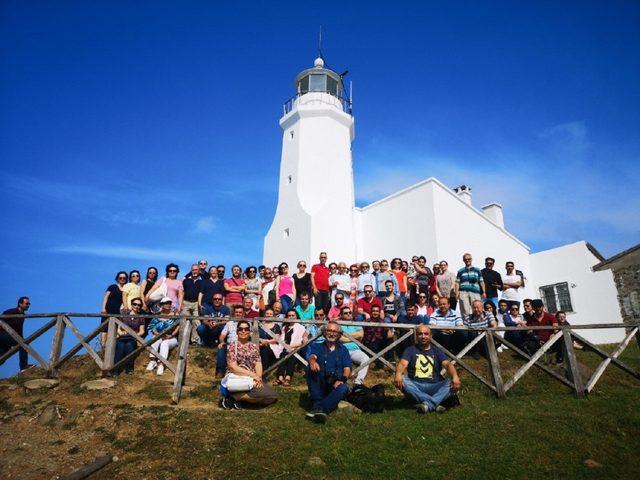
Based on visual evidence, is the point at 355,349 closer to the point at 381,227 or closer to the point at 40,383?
the point at 40,383

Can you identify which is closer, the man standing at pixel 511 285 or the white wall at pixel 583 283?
the man standing at pixel 511 285

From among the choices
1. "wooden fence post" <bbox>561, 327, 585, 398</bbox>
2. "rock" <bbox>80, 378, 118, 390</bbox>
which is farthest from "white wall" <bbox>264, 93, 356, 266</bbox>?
"wooden fence post" <bbox>561, 327, 585, 398</bbox>

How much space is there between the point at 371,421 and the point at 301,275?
565 cm

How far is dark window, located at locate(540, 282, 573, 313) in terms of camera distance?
18.4 m

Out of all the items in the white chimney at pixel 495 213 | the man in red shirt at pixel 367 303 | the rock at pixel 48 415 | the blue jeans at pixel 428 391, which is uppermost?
the white chimney at pixel 495 213

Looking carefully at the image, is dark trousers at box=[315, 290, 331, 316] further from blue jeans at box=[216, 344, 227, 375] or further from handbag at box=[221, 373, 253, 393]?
handbag at box=[221, 373, 253, 393]

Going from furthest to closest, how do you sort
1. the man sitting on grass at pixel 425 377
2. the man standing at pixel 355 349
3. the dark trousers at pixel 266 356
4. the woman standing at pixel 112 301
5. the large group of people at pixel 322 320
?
the woman standing at pixel 112 301 → the dark trousers at pixel 266 356 → the man standing at pixel 355 349 → the large group of people at pixel 322 320 → the man sitting on grass at pixel 425 377

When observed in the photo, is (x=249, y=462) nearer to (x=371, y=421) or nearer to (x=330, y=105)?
(x=371, y=421)

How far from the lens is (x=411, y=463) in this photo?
4.32m

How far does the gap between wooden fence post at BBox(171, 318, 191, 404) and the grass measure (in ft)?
1.74

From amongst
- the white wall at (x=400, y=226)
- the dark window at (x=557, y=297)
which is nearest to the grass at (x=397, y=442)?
the white wall at (x=400, y=226)

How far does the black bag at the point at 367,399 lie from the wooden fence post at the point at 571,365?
335 centimetres

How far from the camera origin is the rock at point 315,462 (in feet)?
14.1

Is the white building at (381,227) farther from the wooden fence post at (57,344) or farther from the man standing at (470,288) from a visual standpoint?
the wooden fence post at (57,344)
